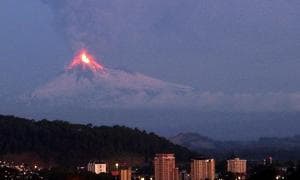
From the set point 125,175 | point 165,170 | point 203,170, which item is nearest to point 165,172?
point 165,170

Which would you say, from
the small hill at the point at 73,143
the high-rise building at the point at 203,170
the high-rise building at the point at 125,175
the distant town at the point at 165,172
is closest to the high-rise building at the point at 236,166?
the distant town at the point at 165,172

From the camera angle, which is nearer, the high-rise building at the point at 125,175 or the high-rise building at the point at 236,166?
the high-rise building at the point at 125,175

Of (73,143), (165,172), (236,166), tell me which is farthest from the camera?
(73,143)

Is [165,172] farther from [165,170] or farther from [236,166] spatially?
[236,166]

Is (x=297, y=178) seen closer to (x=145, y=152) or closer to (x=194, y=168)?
(x=194, y=168)

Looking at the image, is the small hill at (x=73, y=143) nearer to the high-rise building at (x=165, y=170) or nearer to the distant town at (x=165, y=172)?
the distant town at (x=165, y=172)

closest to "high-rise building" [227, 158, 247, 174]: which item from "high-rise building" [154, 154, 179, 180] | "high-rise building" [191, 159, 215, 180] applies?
"high-rise building" [191, 159, 215, 180]
